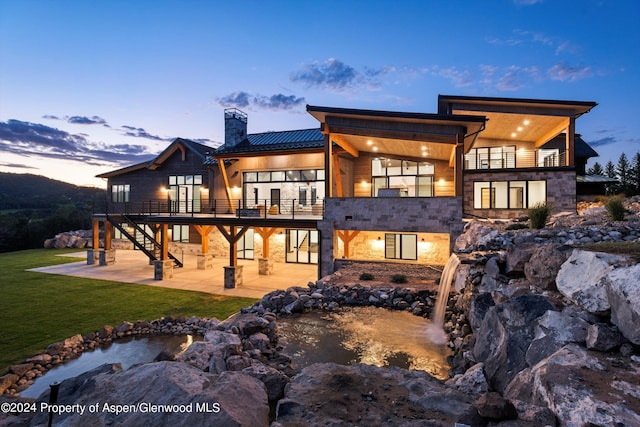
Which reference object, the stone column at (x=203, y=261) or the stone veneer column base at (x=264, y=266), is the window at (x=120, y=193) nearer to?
the stone column at (x=203, y=261)

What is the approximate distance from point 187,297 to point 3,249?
28.7m

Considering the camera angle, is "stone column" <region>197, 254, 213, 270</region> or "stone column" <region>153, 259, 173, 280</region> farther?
"stone column" <region>197, 254, 213, 270</region>

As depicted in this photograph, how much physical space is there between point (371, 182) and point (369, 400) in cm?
1659

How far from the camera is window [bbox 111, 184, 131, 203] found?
94.1 ft

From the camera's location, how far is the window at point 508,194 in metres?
18.1

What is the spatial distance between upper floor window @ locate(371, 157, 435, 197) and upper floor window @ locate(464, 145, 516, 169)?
325 cm

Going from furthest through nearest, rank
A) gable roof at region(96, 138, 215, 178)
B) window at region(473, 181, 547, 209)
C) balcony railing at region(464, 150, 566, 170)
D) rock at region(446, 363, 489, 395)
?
gable roof at region(96, 138, 215, 178), balcony railing at region(464, 150, 566, 170), window at region(473, 181, 547, 209), rock at region(446, 363, 489, 395)

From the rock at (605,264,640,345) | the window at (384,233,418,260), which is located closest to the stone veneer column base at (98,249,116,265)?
the window at (384,233,418,260)

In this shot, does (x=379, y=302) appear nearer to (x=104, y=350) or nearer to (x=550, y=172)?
(x=104, y=350)

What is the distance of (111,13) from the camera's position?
23625mm

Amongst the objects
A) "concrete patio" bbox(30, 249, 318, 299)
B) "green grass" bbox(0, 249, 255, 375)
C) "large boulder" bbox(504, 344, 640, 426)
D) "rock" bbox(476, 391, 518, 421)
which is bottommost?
"green grass" bbox(0, 249, 255, 375)

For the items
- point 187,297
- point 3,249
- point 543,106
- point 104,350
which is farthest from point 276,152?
point 3,249

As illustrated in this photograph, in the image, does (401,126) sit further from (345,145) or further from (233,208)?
(233,208)

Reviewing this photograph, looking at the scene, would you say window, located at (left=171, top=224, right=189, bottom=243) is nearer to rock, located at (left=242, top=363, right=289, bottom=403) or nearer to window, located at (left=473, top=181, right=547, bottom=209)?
window, located at (left=473, top=181, right=547, bottom=209)
